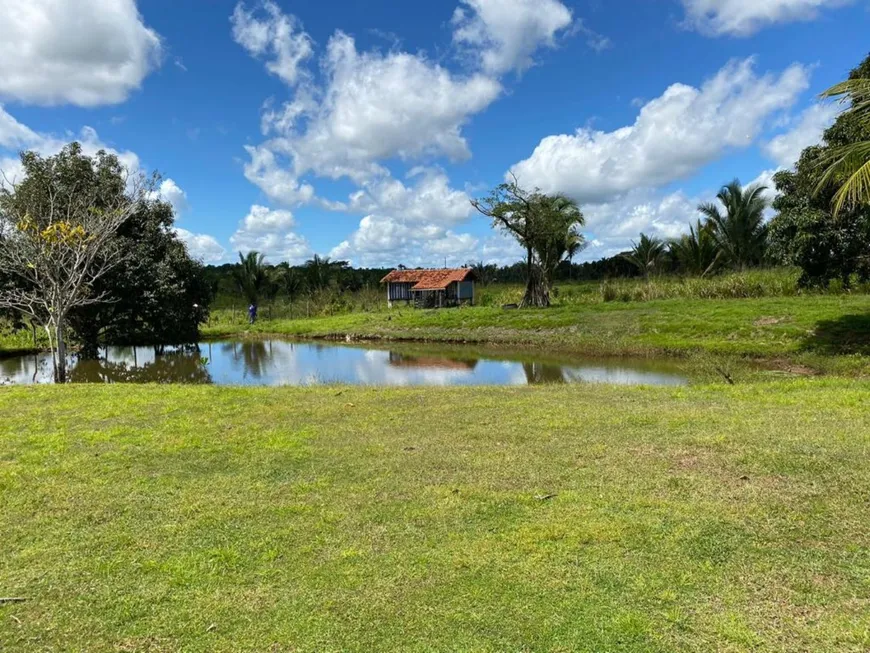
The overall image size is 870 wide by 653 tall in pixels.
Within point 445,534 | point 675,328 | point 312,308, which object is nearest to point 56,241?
point 445,534

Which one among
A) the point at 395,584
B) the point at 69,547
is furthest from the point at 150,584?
the point at 395,584

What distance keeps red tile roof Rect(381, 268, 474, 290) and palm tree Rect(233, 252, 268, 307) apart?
986 centimetres

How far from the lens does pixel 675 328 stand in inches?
818

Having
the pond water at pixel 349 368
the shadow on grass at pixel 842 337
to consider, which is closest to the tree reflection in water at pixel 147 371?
the pond water at pixel 349 368

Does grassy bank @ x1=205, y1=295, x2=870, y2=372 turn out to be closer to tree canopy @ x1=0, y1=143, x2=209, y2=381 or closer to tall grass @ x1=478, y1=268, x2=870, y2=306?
tall grass @ x1=478, y1=268, x2=870, y2=306

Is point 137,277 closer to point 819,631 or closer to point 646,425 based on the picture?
point 646,425

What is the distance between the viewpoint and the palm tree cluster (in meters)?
31.2

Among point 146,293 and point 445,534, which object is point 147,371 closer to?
point 146,293

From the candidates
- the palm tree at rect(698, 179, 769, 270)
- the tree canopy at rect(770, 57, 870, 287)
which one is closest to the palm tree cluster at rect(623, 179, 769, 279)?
the palm tree at rect(698, 179, 769, 270)

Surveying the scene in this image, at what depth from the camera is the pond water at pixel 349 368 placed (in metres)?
15.3

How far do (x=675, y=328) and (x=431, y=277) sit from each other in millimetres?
26090

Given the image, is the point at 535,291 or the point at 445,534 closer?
the point at 445,534

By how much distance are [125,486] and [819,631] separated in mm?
5168

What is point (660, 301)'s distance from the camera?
25.3 metres
